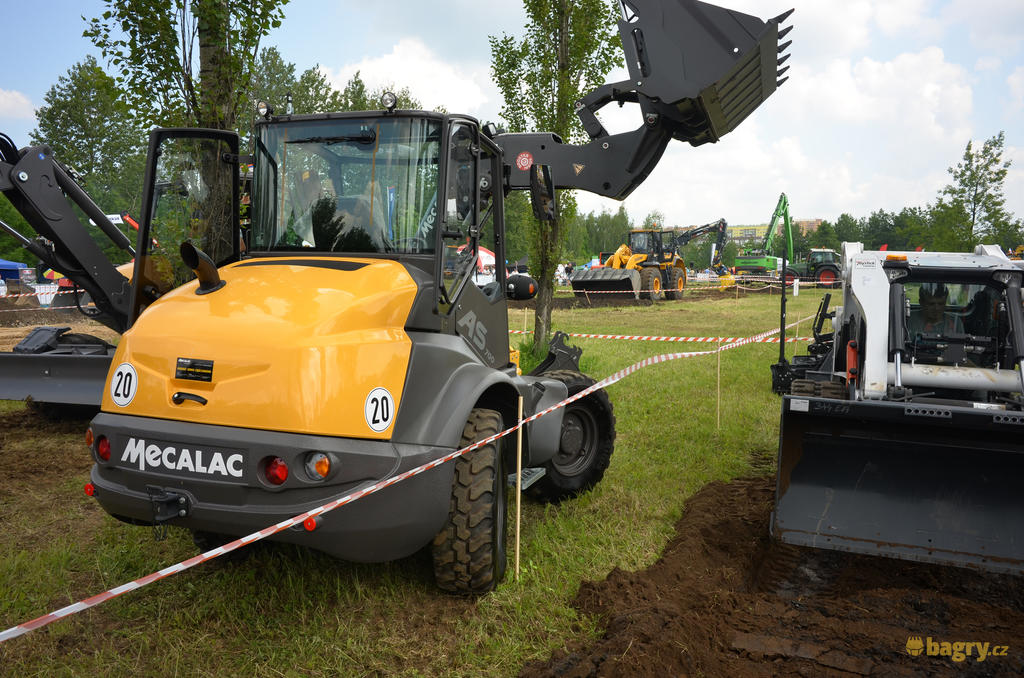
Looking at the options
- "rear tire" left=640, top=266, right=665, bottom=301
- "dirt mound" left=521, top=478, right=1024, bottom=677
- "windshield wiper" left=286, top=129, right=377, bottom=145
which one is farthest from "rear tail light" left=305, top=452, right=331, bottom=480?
"rear tire" left=640, top=266, right=665, bottom=301

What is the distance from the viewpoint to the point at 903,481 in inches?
176

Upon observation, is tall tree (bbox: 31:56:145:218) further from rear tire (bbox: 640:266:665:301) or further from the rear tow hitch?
the rear tow hitch

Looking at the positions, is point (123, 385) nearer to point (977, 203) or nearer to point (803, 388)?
point (803, 388)

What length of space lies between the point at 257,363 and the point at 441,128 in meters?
1.63

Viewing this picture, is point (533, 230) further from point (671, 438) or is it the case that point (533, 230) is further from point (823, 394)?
point (823, 394)

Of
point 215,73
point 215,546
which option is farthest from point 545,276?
point 215,546

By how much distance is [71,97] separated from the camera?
4547 centimetres

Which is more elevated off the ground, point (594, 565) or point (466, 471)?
point (466, 471)

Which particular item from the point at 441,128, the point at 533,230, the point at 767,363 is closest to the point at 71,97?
the point at 533,230

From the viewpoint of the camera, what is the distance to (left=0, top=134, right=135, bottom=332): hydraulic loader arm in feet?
22.1

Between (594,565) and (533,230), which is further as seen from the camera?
(533,230)

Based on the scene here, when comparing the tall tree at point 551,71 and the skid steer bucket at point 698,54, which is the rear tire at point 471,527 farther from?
the tall tree at point 551,71

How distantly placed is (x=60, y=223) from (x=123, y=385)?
14.8 ft

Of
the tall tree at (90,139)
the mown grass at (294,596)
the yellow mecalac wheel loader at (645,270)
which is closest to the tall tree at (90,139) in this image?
the tall tree at (90,139)
